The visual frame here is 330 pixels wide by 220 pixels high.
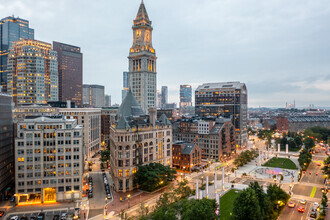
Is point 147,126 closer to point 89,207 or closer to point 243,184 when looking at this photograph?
point 89,207

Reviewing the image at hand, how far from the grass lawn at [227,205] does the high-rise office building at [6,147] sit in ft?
248

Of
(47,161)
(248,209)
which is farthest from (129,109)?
(248,209)

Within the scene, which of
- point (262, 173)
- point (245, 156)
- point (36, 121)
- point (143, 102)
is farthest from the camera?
point (143, 102)

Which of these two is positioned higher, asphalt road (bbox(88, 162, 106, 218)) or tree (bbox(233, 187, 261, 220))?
tree (bbox(233, 187, 261, 220))

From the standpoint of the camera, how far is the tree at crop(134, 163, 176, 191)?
9144cm

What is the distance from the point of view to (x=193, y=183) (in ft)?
336

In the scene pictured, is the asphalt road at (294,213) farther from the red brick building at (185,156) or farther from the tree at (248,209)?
the red brick building at (185,156)

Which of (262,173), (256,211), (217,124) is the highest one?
(217,124)

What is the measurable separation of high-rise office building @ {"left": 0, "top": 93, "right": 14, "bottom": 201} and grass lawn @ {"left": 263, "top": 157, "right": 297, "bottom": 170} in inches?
4973

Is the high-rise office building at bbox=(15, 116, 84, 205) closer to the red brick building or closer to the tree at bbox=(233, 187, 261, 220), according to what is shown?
the tree at bbox=(233, 187, 261, 220)

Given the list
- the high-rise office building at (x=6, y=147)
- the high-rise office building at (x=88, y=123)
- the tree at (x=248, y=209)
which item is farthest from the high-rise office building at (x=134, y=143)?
the high-rise office building at (x=88, y=123)

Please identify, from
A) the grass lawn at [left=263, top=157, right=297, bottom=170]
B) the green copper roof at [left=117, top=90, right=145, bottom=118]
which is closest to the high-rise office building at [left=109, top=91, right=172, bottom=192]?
the green copper roof at [left=117, top=90, right=145, bottom=118]

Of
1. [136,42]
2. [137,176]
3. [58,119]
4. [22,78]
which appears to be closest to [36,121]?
[58,119]

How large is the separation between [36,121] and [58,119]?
717 centimetres
